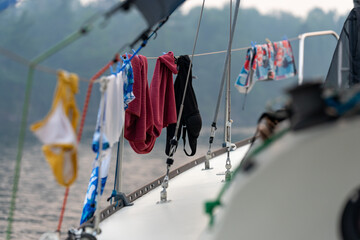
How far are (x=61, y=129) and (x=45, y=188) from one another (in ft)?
47.2

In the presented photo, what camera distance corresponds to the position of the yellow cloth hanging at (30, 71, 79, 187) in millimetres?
1611

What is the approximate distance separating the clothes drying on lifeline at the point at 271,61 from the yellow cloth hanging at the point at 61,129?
222cm

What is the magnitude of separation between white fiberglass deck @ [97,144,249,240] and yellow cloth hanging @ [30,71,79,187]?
0.75 m

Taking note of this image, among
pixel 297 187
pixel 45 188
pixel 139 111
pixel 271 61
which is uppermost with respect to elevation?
pixel 45 188

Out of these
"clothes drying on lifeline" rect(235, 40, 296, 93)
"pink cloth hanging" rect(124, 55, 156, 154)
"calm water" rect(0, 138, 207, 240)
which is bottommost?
"pink cloth hanging" rect(124, 55, 156, 154)

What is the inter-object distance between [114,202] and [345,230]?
1586 mm

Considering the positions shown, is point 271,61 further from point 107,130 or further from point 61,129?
point 61,129

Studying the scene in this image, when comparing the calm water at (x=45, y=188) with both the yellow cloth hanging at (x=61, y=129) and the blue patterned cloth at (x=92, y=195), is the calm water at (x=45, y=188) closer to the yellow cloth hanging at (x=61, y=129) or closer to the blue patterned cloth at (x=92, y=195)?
the blue patterned cloth at (x=92, y=195)

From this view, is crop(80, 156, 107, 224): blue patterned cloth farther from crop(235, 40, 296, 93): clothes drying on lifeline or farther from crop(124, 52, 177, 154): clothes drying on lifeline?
crop(235, 40, 296, 93): clothes drying on lifeline

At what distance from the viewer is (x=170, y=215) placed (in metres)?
2.66

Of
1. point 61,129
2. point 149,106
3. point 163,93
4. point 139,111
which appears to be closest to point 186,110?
point 163,93

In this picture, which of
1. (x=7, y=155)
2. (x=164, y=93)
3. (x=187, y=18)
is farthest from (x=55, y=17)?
(x=164, y=93)

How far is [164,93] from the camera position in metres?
3.34

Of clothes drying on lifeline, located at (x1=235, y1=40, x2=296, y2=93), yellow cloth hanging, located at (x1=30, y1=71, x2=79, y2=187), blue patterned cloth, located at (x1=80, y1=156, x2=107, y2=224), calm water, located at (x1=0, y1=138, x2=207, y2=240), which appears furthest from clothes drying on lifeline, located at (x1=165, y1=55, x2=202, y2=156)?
calm water, located at (x1=0, y1=138, x2=207, y2=240)
